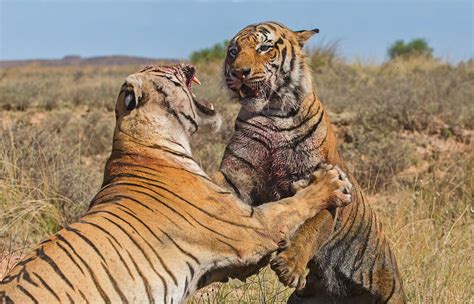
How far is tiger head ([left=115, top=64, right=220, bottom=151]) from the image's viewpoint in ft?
12.3

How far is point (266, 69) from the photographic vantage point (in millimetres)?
4164

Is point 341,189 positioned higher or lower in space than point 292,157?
lower

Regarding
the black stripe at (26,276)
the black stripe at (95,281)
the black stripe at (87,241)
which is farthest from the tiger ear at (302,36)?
the black stripe at (26,276)

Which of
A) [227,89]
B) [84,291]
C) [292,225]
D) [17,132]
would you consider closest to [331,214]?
[292,225]

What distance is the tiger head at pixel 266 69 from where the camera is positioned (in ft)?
13.5

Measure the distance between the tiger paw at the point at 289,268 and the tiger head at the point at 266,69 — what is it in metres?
0.86

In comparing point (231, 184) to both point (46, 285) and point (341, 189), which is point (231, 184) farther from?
point (46, 285)

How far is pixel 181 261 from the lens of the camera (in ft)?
10.9

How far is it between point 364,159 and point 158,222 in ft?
20.2

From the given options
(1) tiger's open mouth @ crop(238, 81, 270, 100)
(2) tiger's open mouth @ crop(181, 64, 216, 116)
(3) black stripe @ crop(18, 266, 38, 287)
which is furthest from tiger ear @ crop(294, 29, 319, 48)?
(3) black stripe @ crop(18, 266, 38, 287)

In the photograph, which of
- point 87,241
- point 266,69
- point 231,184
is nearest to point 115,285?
point 87,241

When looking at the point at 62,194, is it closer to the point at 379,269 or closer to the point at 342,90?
the point at 379,269

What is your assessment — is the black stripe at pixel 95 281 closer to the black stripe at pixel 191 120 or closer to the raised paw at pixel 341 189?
the black stripe at pixel 191 120

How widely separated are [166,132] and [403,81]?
417 inches
